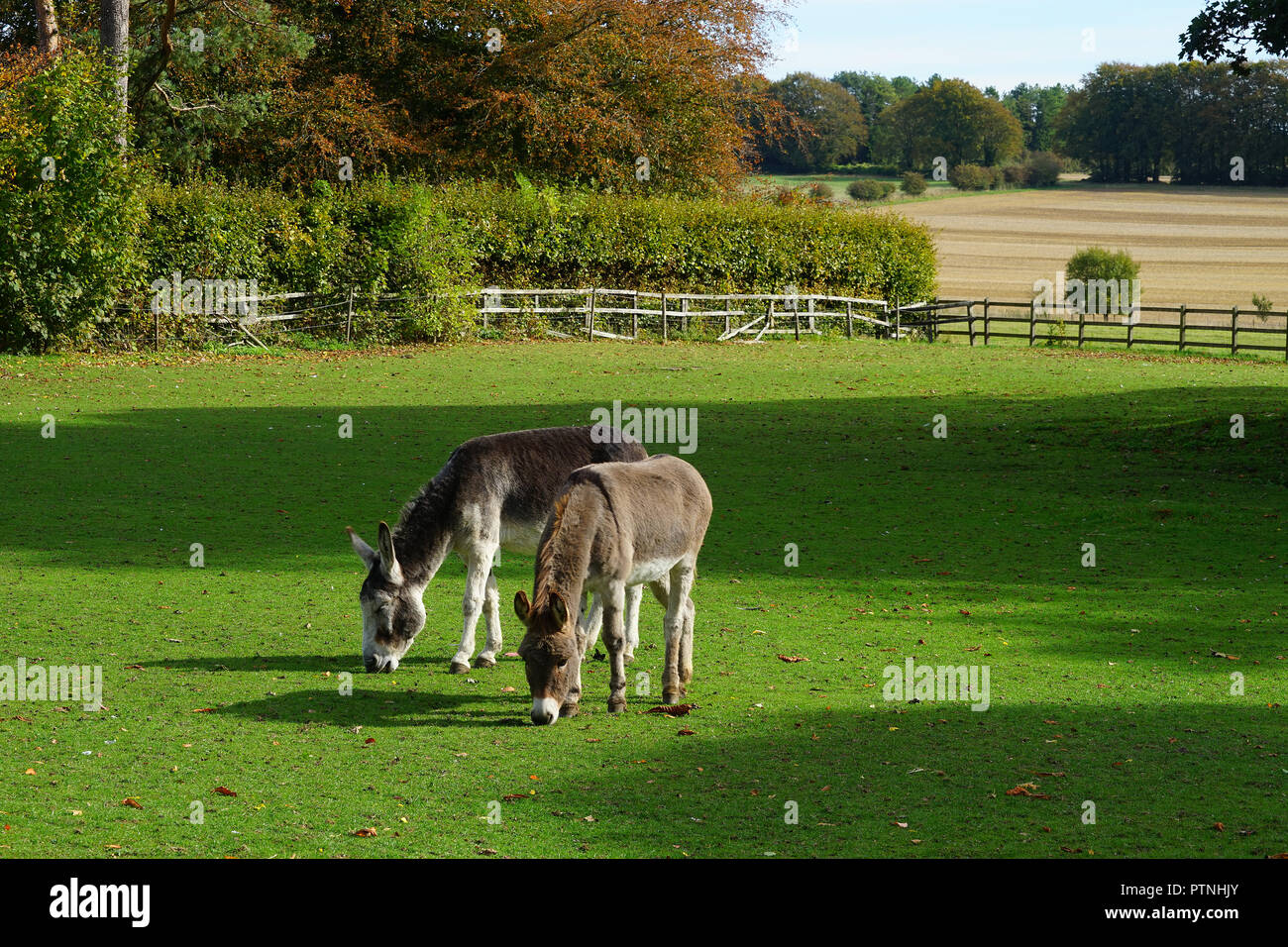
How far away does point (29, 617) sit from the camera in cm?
1098

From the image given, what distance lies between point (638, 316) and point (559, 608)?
37565mm

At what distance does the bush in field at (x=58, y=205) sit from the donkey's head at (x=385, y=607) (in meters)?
24.6

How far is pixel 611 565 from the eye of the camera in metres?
8.45

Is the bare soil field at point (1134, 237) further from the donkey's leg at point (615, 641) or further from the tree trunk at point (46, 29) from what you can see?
the donkey's leg at point (615, 641)

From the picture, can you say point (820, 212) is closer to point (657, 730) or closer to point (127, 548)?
point (127, 548)

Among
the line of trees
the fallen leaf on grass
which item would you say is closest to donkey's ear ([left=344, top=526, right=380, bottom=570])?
the fallen leaf on grass

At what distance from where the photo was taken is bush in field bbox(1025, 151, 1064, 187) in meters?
126

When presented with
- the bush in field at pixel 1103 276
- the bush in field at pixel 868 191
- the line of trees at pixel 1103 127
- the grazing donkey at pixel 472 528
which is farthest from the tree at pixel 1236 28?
the bush in field at pixel 868 191

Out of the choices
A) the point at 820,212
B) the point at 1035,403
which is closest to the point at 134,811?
the point at 1035,403

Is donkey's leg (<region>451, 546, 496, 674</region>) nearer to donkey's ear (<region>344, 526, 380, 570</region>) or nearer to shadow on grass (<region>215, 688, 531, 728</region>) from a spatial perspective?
shadow on grass (<region>215, 688, 531, 728</region>)

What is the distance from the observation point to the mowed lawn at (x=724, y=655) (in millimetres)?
6785

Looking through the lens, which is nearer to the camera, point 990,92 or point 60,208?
point 60,208

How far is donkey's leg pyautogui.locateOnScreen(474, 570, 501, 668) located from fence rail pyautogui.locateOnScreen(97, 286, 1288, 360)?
85.2 feet

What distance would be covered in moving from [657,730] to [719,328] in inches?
1505
